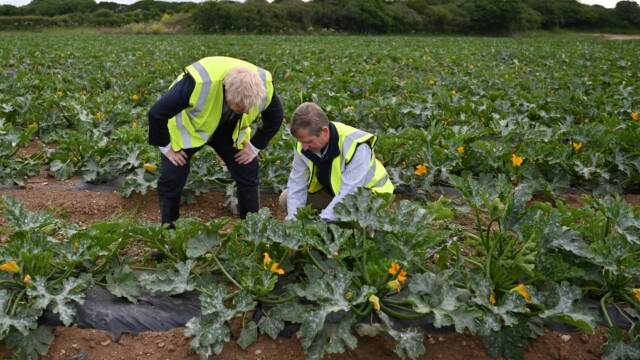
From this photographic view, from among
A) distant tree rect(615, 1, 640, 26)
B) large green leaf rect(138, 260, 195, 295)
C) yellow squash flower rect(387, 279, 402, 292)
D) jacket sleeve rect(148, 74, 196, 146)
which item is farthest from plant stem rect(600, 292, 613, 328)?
distant tree rect(615, 1, 640, 26)

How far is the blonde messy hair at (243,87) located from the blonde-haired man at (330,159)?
0.27 m

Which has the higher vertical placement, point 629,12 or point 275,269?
point 275,269

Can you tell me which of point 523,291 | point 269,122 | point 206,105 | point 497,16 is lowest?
point 497,16

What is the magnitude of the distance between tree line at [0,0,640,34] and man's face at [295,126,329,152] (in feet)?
136

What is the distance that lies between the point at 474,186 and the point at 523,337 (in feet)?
2.80

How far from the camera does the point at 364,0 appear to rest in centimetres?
4859

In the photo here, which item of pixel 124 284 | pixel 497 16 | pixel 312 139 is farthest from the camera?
pixel 497 16

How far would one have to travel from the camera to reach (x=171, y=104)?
11.2 ft

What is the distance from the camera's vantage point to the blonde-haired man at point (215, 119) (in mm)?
3260

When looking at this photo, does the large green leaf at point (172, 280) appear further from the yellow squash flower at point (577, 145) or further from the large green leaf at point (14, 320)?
the yellow squash flower at point (577, 145)

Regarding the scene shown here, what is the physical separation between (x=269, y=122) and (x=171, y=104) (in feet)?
2.57

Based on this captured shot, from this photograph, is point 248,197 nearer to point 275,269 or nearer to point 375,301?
point 275,269

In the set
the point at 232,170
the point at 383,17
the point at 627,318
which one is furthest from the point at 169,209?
the point at 383,17

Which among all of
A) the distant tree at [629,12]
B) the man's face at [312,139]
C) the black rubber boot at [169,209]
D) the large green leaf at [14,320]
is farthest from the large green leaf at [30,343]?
the distant tree at [629,12]
